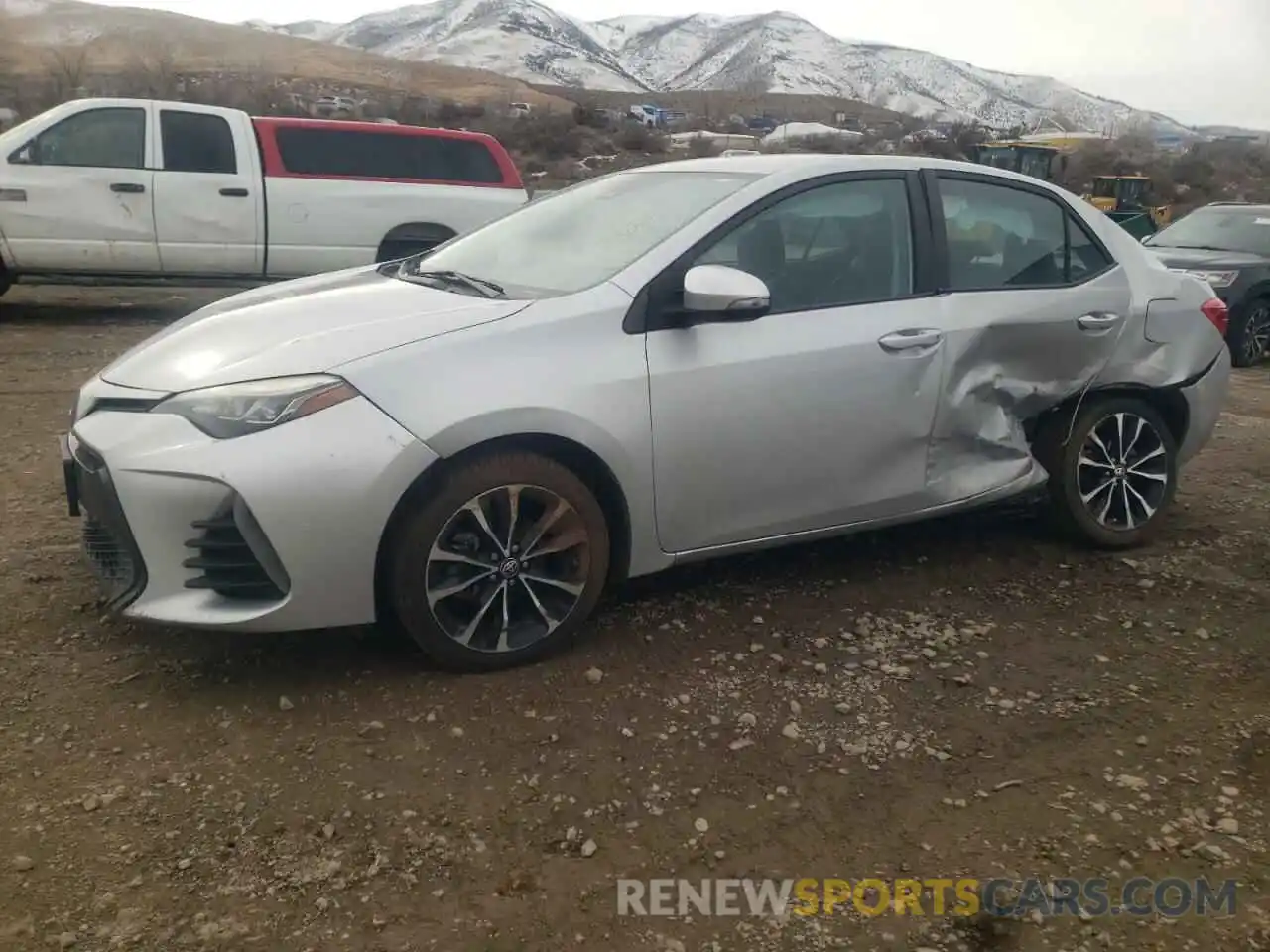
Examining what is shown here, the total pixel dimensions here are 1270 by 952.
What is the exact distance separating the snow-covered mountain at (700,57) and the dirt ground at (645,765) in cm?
12184

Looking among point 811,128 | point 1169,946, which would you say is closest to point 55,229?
point 1169,946

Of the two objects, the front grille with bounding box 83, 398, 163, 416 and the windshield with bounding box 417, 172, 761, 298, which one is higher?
the windshield with bounding box 417, 172, 761, 298

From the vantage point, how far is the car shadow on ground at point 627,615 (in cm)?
336

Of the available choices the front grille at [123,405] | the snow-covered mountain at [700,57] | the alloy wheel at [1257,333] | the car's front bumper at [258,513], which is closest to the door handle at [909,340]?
the car's front bumper at [258,513]

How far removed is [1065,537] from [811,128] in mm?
54019

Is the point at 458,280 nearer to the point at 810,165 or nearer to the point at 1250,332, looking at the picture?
the point at 810,165

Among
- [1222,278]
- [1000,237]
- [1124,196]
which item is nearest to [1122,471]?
[1000,237]

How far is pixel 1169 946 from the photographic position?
2383mm

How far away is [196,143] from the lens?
9648mm

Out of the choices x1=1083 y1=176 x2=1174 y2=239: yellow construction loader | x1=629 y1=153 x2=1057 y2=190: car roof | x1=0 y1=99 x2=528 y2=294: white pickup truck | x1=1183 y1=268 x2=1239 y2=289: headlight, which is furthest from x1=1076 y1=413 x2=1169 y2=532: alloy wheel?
x1=1083 y1=176 x2=1174 y2=239: yellow construction loader

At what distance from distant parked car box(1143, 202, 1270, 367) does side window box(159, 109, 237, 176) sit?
871cm

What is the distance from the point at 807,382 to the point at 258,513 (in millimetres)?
1836

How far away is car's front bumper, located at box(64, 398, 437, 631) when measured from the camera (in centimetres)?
297

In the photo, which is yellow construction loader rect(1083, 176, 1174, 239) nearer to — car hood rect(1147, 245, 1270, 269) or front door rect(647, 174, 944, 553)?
car hood rect(1147, 245, 1270, 269)
